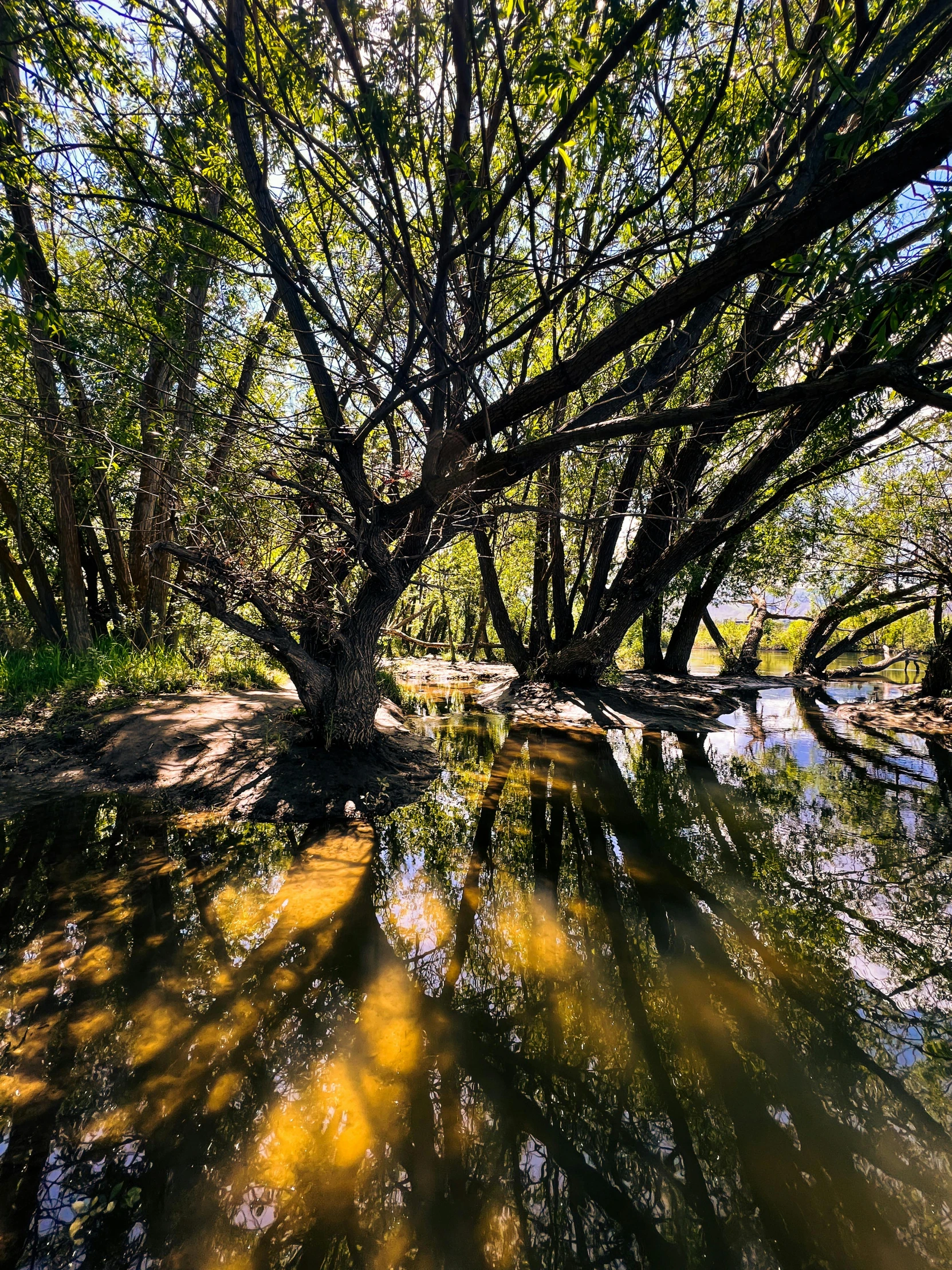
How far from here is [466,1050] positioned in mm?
2234

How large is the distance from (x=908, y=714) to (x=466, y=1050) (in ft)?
40.2

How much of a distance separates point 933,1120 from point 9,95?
10.8 meters

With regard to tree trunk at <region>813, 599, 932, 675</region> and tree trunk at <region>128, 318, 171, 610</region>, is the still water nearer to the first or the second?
tree trunk at <region>128, 318, 171, 610</region>

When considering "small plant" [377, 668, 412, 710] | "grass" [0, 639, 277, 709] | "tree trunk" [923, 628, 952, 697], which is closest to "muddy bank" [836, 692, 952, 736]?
"tree trunk" [923, 628, 952, 697]

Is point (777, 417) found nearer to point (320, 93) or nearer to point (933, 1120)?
point (320, 93)

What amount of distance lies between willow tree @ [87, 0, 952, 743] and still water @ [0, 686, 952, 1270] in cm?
254

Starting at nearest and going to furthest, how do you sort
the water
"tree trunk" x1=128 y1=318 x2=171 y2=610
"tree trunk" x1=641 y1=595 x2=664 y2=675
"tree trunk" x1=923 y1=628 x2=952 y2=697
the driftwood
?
"tree trunk" x1=128 y1=318 x2=171 y2=610
"tree trunk" x1=923 y1=628 x2=952 y2=697
"tree trunk" x1=641 y1=595 x2=664 y2=675
the driftwood
the water

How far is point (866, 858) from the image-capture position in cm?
408

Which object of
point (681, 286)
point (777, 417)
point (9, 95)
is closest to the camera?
point (681, 286)

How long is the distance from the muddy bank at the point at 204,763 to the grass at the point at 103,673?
2.05ft

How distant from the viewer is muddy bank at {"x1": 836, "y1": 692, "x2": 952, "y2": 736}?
31.7 ft

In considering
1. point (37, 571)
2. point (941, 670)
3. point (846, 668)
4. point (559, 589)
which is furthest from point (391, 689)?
point (846, 668)

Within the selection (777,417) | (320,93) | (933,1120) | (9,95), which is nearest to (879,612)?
(777,417)

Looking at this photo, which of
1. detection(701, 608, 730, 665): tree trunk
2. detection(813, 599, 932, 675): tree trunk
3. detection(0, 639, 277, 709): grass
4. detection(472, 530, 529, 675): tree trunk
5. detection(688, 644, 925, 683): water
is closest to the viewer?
detection(0, 639, 277, 709): grass
